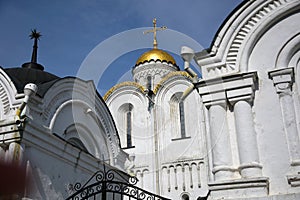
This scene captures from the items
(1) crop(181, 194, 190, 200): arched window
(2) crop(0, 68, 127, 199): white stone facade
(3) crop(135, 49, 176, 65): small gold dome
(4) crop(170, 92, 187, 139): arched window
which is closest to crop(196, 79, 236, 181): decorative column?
(2) crop(0, 68, 127, 199): white stone facade

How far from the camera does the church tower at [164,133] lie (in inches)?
762

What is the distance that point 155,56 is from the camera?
986 inches

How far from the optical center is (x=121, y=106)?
874 inches

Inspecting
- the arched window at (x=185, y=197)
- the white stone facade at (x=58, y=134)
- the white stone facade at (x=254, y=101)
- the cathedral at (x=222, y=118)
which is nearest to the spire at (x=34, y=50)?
the cathedral at (x=222, y=118)

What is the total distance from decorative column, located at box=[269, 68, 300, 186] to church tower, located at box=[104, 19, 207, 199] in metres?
12.4

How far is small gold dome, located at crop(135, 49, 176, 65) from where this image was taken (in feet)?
81.9

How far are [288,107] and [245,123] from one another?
30.9 inches

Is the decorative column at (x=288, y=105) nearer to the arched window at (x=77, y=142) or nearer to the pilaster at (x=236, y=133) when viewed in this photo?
the pilaster at (x=236, y=133)

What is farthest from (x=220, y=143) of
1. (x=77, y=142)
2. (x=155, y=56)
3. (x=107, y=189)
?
(x=155, y=56)

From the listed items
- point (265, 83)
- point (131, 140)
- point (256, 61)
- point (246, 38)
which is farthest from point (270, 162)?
point (131, 140)

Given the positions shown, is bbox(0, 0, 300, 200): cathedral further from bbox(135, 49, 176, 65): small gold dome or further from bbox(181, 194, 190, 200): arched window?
bbox(135, 49, 176, 65): small gold dome

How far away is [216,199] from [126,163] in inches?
279

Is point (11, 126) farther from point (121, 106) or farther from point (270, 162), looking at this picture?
point (121, 106)

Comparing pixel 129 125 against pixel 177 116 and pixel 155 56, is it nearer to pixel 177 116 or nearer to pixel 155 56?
pixel 177 116
